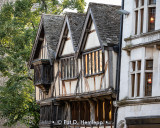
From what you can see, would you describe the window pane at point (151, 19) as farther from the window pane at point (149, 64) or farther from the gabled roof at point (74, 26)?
the gabled roof at point (74, 26)

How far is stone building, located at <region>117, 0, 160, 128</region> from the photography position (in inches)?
924

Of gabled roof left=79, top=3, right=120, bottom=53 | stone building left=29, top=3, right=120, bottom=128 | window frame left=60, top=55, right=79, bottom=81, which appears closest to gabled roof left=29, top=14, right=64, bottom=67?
stone building left=29, top=3, right=120, bottom=128

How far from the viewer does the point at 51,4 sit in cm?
4122

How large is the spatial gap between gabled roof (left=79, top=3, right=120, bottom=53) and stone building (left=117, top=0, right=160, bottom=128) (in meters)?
1.93

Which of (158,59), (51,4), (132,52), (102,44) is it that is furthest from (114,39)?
(51,4)

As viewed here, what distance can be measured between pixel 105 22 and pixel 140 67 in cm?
474

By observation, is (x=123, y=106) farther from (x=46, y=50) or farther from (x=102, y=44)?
(x=46, y=50)

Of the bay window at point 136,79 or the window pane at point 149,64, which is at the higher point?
the window pane at point 149,64

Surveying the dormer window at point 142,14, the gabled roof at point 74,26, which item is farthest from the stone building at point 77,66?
the dormer window at point 142,14

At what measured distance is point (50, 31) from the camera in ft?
115

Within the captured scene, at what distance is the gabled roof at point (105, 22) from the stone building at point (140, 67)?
76.1 inches

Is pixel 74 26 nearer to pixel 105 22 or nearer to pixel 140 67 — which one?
pixel 105 22

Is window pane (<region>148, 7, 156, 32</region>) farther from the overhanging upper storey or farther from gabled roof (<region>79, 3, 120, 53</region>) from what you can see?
the overhanging upper storey

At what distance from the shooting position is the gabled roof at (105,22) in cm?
2780
